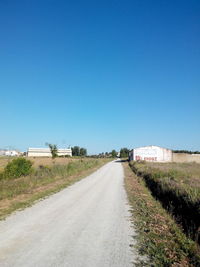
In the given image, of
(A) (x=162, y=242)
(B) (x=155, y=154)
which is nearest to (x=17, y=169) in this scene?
(A) (x=162, y=242)

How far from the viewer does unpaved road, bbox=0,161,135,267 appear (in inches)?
164

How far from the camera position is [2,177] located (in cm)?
2053

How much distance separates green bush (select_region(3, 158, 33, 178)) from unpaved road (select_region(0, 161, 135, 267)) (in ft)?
47.0

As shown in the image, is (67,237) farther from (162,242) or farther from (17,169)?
(17,169)

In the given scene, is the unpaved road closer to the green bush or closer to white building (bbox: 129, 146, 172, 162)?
the green bush

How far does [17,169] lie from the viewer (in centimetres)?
2220

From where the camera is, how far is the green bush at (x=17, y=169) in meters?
21.4

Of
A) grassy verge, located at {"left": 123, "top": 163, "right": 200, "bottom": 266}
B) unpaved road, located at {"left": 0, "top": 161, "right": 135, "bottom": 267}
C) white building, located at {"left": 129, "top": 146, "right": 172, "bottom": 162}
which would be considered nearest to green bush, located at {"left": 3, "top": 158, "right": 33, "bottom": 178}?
unpaved road, located at {"left": 0, "top": 161, "right": 135, "bottom": 267}

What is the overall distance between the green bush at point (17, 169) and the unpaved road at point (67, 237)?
1432 centimetres

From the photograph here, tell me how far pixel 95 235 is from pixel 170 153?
2375 inches

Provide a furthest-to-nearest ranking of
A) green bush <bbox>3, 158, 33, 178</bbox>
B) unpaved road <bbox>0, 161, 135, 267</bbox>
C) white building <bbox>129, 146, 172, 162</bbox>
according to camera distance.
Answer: white building <bbox>129, 146, 172, 162</bbox>
green bush <bbox>3, 158, 33, 178</bbox>
unpaved road <bbox>0, 161, 135, 267</bbox>

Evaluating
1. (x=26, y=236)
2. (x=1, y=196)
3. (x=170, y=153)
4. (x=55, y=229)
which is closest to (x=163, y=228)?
(x=55, y=229)

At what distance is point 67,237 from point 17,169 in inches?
741

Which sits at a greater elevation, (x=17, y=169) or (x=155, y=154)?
(x=155, y=154)
